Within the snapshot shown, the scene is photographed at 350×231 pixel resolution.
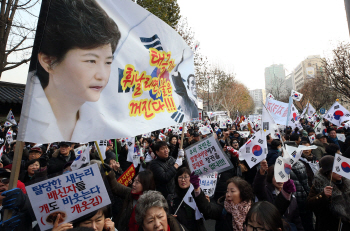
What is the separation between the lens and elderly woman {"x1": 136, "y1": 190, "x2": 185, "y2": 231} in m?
2.36

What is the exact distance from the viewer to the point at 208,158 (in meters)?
3.67

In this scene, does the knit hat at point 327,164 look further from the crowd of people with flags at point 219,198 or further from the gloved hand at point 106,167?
the gloved hand at point 106,167

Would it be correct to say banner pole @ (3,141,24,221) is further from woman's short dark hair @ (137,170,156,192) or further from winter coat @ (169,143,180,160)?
winter coat @ (169,143,180,160)

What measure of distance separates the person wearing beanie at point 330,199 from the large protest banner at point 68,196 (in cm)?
247

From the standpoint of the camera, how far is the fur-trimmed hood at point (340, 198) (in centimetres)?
293

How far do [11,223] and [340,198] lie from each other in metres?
3.41

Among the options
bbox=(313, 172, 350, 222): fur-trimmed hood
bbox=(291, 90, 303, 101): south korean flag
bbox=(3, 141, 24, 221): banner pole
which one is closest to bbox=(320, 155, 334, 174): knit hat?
bbox=(313, 172, 350, 222): fur-trimmed hood

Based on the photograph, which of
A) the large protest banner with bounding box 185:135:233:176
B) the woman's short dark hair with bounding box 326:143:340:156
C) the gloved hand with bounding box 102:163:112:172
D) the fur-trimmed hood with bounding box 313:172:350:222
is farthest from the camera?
the woman's short dark hair with bounding box 326:143:340:156

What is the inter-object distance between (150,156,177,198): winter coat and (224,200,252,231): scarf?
1240 millimetres

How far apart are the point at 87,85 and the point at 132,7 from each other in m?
1.15

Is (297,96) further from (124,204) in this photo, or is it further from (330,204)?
(124,204)

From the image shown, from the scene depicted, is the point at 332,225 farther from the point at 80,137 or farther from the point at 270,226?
the point at 80,137

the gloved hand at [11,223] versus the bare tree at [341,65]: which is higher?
the bare tree at [341,65]

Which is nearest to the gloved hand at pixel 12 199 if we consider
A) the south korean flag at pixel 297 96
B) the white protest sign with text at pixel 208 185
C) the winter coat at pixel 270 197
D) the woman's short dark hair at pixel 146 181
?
the woman's short dark hair at pixel 146 181
